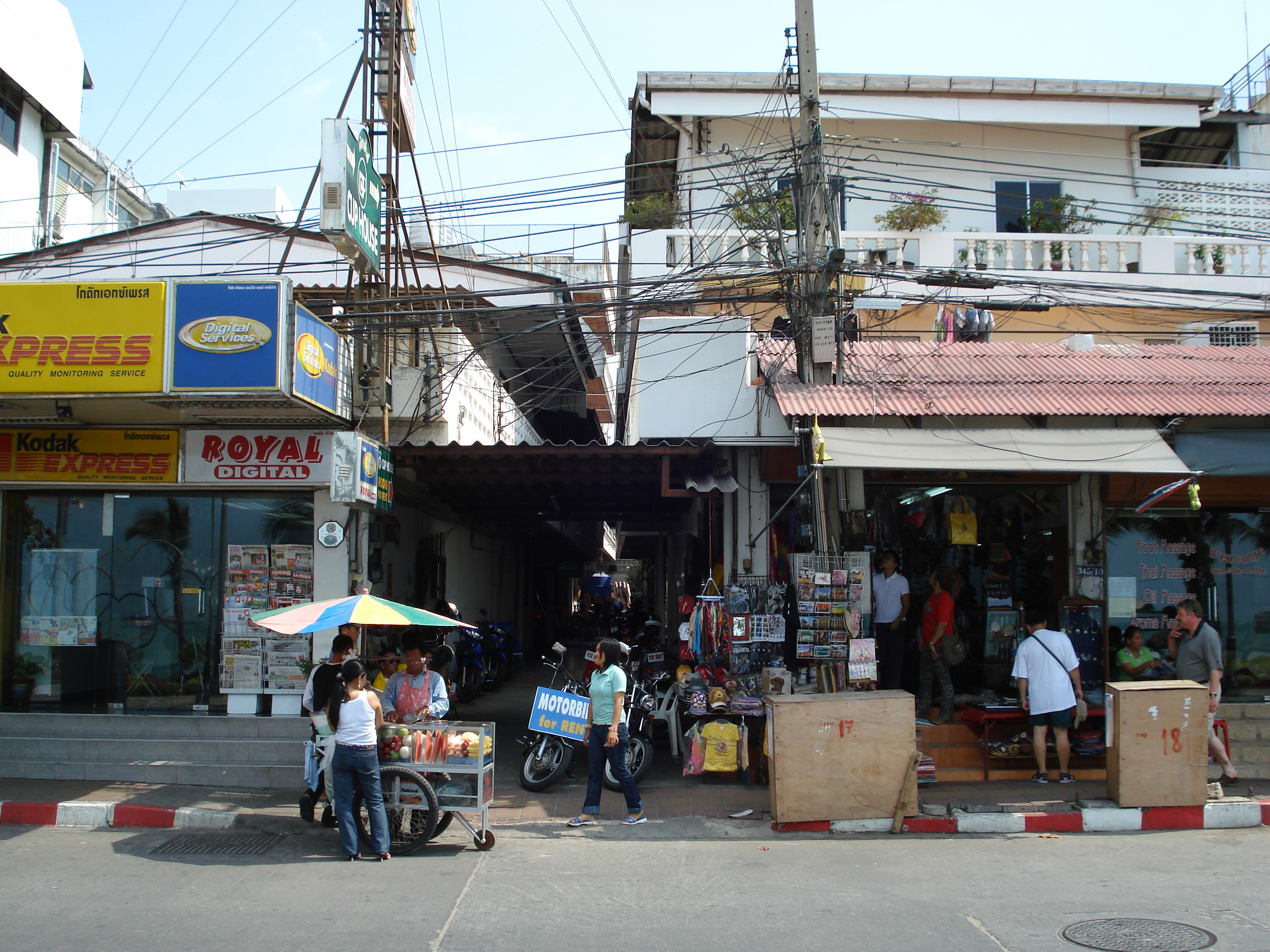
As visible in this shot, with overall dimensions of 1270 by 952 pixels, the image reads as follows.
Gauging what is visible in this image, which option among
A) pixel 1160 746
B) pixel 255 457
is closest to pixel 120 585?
pixel 255 457

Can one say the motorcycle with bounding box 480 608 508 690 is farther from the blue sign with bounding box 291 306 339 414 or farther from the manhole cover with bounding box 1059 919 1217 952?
the manhole cover with bounding box 1059 919 1217 952

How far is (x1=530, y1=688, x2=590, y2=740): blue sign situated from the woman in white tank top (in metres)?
2.08

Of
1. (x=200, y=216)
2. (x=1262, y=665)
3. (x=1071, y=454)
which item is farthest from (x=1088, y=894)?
(x=200, y=216)

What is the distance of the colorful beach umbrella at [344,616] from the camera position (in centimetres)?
726

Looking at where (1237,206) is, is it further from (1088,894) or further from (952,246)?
(1088,894)

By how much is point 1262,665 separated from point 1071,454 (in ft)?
14.6

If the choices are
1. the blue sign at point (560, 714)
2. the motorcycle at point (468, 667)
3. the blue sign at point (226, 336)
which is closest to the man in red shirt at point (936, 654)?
the blue sign at point (560, 714)

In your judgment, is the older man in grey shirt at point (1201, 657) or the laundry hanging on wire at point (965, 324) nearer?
the older man in grey shirt at point (1201, 657)

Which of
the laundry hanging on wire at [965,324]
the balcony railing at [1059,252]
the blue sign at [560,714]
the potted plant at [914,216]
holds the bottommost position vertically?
the blue sign at [560,714]

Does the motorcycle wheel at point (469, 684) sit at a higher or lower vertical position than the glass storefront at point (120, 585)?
lower

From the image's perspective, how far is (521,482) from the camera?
40.3ft

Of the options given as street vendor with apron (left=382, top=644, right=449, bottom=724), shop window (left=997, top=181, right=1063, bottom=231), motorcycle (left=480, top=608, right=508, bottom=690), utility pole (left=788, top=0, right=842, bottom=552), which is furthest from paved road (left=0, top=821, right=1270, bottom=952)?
shop window (left=997, top=181, right=1063, bottom=231)

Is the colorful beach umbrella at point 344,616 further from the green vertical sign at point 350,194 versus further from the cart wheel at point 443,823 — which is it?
the green vertical sign at point 350,194

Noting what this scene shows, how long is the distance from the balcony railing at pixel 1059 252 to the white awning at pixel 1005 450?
190 inches
